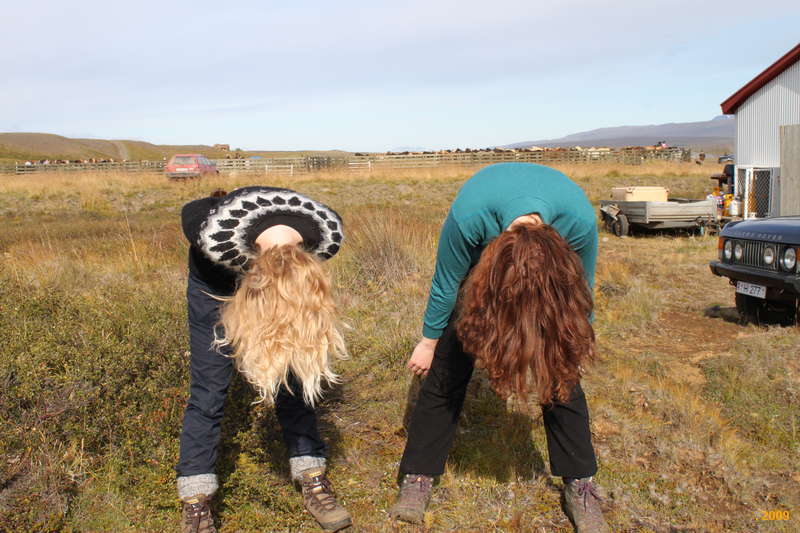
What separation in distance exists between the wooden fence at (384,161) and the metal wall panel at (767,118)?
59.2ft

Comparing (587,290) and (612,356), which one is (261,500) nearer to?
(587,290)

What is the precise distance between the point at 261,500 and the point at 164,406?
719 mm

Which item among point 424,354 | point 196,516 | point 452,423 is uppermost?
point 424,354

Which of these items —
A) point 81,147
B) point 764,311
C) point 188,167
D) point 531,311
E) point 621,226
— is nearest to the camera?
point 531,311

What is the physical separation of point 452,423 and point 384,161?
35423 millimetres

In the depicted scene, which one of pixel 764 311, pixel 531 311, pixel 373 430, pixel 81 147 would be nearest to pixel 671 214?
pixel 764 311

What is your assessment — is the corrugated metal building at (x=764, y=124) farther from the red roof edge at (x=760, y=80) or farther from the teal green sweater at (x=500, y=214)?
the teal green sweater at (x=500, y=214)

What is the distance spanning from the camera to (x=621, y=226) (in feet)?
45.5

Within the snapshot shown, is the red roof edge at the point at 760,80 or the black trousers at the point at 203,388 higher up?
the red roof edge at the point at 760,80

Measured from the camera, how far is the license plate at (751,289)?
564cm

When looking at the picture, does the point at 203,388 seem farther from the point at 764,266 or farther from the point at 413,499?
the point at 764,266

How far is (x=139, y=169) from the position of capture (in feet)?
112

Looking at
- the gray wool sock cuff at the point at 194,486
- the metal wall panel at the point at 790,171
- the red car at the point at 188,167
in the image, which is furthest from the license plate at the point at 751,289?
the red car at the point at 188,167

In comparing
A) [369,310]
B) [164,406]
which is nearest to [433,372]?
[164,406]
